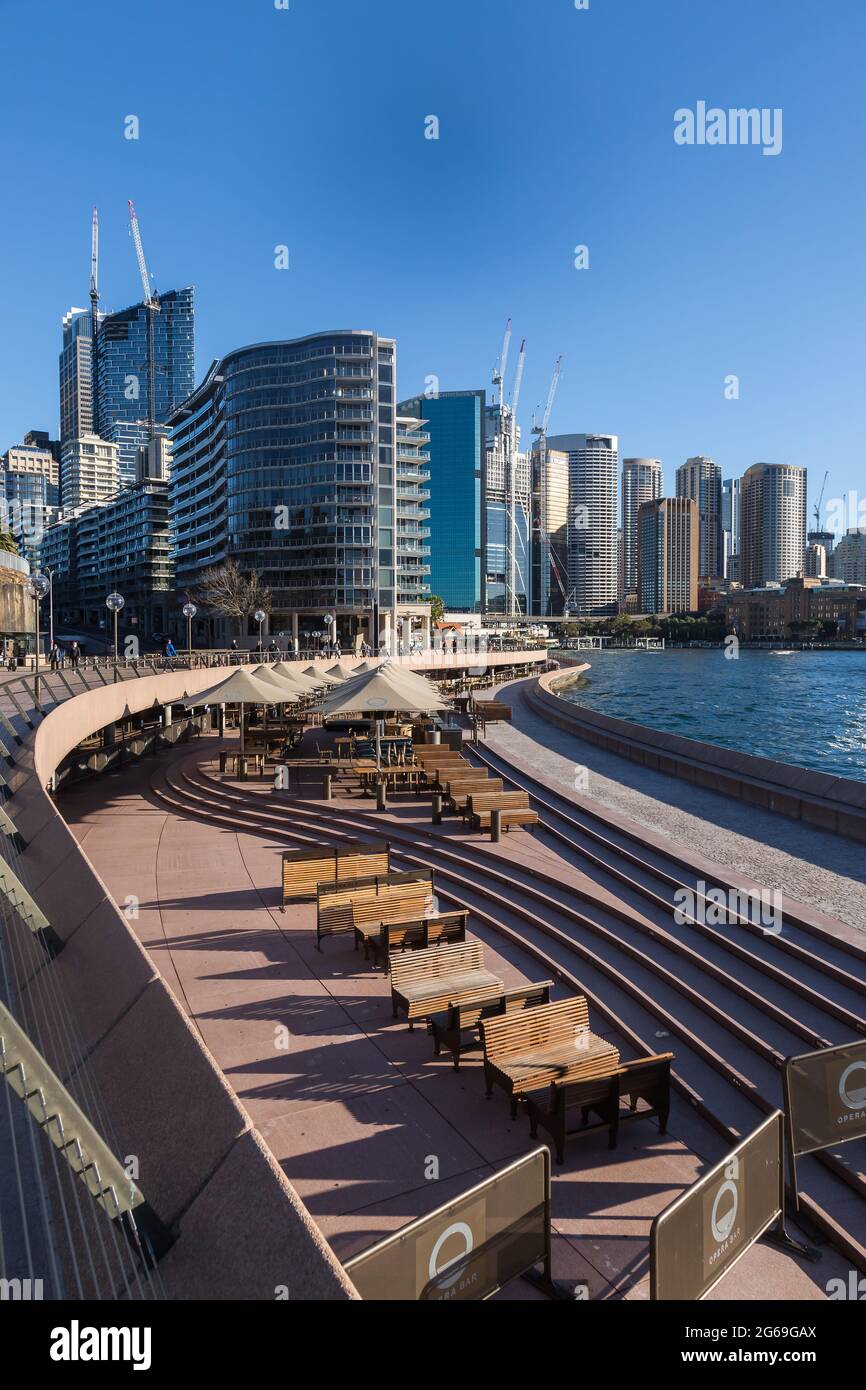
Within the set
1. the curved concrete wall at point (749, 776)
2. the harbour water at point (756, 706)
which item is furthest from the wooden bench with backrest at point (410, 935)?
the harbour water at point (756, 706)

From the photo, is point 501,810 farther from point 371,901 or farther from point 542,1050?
point 542,1050

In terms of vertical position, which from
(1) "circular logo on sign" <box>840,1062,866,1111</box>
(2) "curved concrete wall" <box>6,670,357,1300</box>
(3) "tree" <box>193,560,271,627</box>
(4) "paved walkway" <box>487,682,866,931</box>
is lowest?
(4) "paved walkway" <box>487,682,866,931</box>

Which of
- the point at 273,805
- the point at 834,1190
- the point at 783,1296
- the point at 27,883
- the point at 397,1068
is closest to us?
the point at 783,1296

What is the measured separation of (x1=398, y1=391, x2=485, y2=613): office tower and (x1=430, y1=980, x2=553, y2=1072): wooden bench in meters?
166

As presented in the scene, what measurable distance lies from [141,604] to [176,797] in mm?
135264

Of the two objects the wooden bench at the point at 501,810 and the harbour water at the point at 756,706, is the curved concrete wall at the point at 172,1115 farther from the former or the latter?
the harbour water at the point at 756,706

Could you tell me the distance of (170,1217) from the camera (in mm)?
4129

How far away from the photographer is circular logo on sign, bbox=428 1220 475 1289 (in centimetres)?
395

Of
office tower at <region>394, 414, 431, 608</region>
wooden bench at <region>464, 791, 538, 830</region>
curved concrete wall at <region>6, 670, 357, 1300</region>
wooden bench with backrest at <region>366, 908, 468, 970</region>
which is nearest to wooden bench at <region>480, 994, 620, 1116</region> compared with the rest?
wooden bench with backrest at <region>366, 908, 468, 970</region>

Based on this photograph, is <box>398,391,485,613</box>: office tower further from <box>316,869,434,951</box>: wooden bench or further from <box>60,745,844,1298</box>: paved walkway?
<box>60,745,844,1298</box>: paved walkway

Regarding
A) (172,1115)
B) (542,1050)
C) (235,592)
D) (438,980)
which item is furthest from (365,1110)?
(235,592)

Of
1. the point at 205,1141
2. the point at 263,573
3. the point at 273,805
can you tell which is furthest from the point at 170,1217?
the point at 263,573

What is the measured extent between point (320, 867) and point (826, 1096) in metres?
7.31
